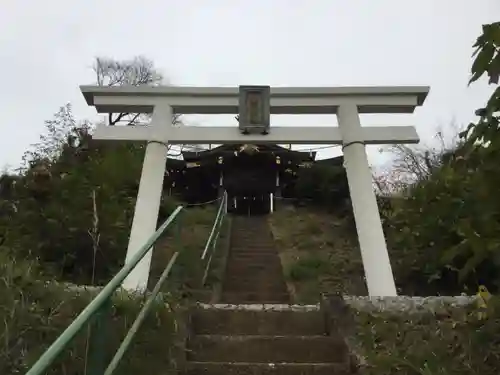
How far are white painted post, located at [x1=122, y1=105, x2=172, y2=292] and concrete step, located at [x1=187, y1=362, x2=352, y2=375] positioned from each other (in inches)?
109

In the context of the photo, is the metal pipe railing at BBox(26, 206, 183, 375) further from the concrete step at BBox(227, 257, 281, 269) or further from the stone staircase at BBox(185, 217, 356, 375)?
the concrete step at BBox(227, 257, 281, 269)

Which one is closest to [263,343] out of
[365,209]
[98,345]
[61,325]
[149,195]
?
[61,325]

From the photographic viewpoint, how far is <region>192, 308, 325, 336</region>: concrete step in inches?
192

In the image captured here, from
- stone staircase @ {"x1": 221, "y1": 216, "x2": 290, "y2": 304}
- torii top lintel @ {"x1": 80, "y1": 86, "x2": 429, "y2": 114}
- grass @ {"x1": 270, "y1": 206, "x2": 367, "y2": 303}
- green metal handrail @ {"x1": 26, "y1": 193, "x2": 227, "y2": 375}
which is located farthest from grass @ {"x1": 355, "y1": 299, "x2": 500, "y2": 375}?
torii top lintel @ {"x1": 80, "y1": 86, "x2": 429, "y2": 114}

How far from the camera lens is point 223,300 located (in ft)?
23.0

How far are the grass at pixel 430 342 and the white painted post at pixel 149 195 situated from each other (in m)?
2.97

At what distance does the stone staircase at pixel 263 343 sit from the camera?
404 centimetres

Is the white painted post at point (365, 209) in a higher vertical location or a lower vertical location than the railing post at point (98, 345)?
higher

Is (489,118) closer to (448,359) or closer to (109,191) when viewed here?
(448,359)

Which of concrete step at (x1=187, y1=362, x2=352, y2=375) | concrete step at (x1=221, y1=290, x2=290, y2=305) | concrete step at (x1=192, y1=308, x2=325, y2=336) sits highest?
concrete step at (x1=221, y1=290, x2=290, y2=305)

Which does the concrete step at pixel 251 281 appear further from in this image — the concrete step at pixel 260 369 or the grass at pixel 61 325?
the concrete step at pixel 260 369

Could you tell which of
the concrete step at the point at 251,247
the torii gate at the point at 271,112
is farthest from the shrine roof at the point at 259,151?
the torii gate at the point at 271,112

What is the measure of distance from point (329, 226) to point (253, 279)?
454 centimetres

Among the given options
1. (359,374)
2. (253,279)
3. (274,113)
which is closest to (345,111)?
(274,113)
